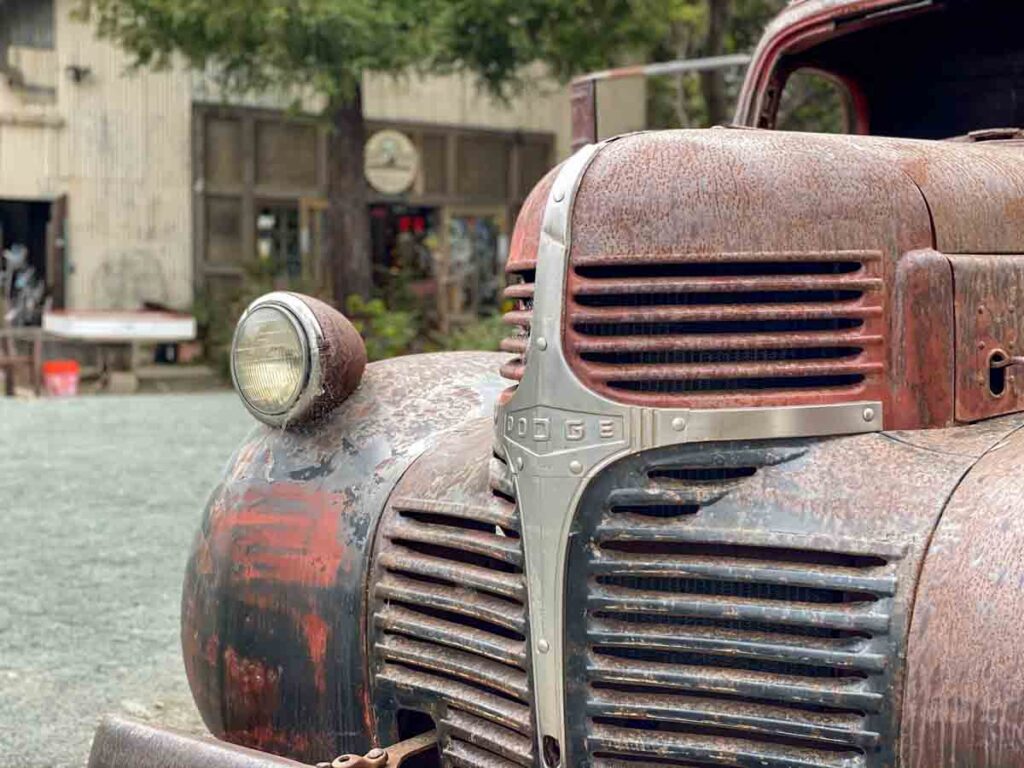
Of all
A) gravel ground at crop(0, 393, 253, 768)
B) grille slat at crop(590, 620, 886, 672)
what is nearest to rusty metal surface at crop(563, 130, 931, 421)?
grille slat at crop(590, 620, 886, 672)

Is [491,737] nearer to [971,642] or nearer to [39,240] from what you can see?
[971,642]

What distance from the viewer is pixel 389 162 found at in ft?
60.3

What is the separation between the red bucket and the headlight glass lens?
42.2 feet

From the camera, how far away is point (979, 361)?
2.37 meters

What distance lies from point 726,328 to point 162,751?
4.10ft

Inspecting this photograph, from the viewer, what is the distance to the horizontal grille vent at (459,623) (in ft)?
7.79

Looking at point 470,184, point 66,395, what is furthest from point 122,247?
point 470,184

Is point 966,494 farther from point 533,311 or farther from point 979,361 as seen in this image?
point 533,311

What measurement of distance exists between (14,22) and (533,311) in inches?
635

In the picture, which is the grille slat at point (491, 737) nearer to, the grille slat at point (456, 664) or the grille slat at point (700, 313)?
the grille slat at point (456, 664)

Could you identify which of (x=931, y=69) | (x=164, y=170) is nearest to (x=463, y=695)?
(x=931, y=69)

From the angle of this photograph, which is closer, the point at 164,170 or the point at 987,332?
the point at 987,332

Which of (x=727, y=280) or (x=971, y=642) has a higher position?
(x=727, y=280)

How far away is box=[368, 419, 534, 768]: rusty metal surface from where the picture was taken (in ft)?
7.81
